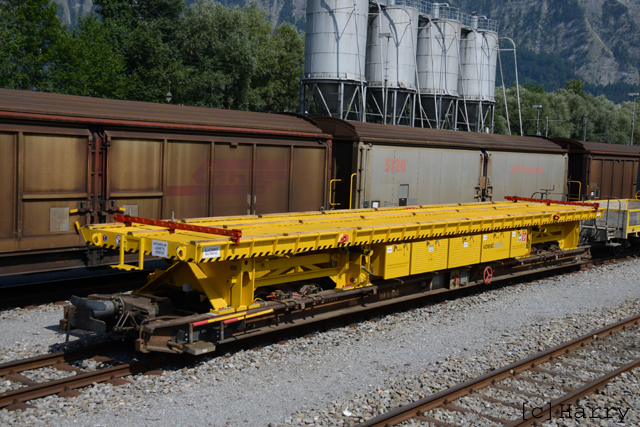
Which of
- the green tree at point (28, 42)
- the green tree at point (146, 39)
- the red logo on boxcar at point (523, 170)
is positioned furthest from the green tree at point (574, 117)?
the red logo on boxcar at point (523, 170)

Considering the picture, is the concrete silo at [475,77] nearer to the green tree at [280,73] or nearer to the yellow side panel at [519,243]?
the green tree at [280,73]

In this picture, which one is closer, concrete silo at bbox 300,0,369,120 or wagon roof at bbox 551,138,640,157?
wagon roof at bbox 551,138,640,157

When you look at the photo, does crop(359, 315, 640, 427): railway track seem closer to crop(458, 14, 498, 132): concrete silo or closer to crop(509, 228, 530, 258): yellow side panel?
crop(509, 228, 530, 258): yellow side panel

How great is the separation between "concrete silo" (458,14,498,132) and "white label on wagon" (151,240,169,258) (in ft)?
128

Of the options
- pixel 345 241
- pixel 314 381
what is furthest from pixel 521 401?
pixel 345 241

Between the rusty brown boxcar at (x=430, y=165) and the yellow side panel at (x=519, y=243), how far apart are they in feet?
12.2

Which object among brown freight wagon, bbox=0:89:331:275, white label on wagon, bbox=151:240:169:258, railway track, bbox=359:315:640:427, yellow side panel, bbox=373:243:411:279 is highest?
brown freight wagon, bbox=0:89:331:275

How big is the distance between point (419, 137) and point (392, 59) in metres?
22.4

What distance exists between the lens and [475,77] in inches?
1761

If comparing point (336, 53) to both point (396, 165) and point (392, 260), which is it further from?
point (392, 260)

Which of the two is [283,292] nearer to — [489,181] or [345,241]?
[345,241]

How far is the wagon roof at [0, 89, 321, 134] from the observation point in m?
9.77

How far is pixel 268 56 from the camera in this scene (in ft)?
194

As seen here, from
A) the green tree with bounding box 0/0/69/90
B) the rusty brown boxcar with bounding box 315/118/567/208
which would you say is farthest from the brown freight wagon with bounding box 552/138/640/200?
the green tree with bounding box 0/0/69/90
